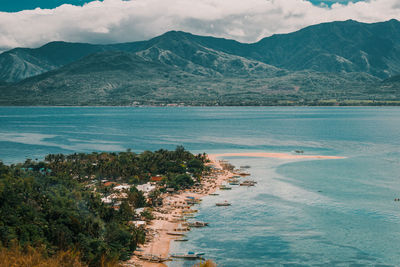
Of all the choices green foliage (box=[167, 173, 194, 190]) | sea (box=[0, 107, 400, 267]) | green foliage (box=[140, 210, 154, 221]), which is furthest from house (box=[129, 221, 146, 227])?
green foliage (box=[167, 173, 194, 190])

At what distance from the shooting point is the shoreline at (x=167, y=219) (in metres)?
45.7

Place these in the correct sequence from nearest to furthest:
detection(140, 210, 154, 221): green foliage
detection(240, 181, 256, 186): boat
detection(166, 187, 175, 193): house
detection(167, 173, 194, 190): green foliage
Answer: detection(140, 210, 154, 221): green foliage
detection(166, 187, 175, 193): house
detection(167, 173, 194, 190): green foliage
detection(240, 181, 256, 186): boat

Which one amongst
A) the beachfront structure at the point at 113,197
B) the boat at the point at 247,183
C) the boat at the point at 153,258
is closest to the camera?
the boat at the point at 153,258

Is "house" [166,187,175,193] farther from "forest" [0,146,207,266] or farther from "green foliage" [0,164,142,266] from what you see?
"green foliage" [0,164,142,266]

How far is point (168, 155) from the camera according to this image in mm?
101562

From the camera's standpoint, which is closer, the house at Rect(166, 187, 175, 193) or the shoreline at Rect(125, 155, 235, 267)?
the shoreline at Rect(125, 155, 235, 267)

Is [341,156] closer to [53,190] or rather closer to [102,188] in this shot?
[102,188]

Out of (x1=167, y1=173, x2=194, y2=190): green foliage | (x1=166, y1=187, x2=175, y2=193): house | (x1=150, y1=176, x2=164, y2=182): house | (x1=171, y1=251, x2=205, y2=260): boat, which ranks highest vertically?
(x1=167, y1=173, x2=194, y2=190): green foliage

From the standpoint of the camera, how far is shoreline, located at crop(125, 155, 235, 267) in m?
45.7

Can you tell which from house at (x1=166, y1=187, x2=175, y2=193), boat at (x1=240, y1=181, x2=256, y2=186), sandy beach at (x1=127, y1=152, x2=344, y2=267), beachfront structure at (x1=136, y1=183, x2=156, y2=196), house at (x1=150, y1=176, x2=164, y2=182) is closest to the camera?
sandy beach at (x1=127, y1=152, x2=344, y2=267)

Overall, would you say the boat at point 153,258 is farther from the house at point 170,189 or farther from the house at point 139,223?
the house at point 170,189

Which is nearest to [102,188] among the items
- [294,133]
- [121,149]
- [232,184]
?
[232,184]

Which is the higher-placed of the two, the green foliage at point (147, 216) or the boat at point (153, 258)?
the green foliage at point (147, 216)

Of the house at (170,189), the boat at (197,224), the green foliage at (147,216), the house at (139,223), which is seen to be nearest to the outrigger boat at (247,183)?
the house at (170,189)
